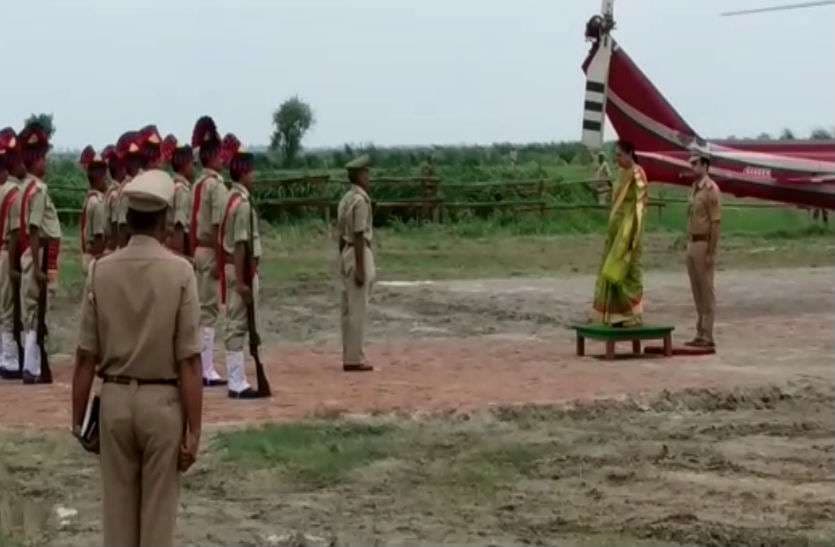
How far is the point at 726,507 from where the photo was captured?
8969mm

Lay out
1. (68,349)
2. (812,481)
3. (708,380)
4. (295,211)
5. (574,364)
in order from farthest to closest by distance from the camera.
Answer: (295,211), (68,349), (574,364), (708,380), (812,481)

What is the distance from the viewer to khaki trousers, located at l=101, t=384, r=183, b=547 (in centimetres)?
638

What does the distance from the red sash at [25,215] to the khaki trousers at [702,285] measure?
19.4 feet

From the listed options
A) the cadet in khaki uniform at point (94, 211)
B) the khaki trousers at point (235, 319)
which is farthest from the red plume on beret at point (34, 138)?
the khaki trousers at point (235, 319)

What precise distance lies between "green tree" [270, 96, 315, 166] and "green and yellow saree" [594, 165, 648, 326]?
147 feet

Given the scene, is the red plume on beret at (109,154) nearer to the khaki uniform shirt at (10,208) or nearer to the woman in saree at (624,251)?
the khaki uniform shirt at (10,208)

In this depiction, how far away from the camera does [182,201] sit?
13.4m

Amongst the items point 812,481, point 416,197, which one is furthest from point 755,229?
point 812,481

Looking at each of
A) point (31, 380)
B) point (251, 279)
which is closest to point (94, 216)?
point (31, 380)

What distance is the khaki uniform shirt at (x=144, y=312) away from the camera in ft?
21.0

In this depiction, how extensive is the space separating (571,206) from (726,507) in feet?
98.3

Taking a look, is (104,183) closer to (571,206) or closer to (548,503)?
(548,503)

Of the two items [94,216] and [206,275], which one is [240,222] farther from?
[94,216]

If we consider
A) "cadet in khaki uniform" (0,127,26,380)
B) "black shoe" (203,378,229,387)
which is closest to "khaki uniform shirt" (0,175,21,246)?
"cadet in khaki uniform" (0,127,26,380)
